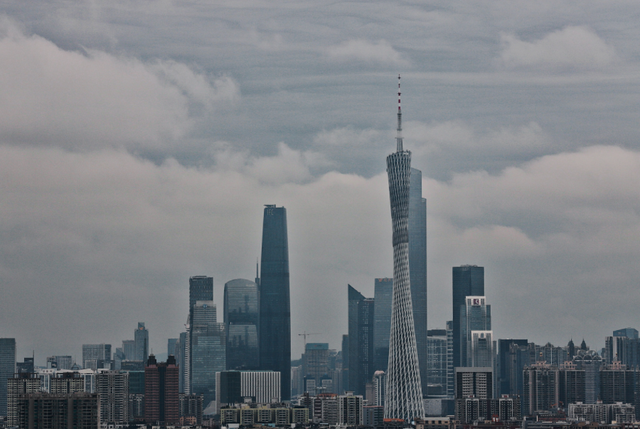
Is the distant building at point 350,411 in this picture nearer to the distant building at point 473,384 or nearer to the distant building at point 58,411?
the distant building at point 473,384

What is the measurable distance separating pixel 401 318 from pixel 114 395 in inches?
1454

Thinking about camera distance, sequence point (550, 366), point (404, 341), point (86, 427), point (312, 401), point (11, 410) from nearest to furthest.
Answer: point (86, 427) < point (11, 410) < point (404, 341) < point (312, 401) < point (550, 366)

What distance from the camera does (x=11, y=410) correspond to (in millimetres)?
124062

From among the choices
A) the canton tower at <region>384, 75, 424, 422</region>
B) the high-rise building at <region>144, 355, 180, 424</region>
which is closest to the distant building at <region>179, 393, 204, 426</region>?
the high-rise building at <region>144, 355, 180, 424</region>

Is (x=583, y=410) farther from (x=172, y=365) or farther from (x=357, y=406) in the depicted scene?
(x=172, y=365)

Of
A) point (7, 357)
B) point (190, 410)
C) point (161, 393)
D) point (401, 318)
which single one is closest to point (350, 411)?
point (401, 318)

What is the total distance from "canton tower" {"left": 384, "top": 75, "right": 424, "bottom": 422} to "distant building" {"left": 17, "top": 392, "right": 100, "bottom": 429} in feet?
168

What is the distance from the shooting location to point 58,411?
102 m

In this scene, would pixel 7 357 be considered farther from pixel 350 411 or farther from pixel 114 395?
pixel 350 411

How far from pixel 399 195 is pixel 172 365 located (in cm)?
3736

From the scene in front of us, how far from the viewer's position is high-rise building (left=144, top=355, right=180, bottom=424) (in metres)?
154

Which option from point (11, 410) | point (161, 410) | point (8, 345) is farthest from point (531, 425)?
point (8, 345)

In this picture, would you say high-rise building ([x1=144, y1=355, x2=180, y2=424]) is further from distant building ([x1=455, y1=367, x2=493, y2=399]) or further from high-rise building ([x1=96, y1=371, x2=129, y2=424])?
distant building ([x1=455, y1=367, x2=493, y2=399])

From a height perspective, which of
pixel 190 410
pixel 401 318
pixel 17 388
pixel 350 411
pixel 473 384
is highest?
pixel 401 318
